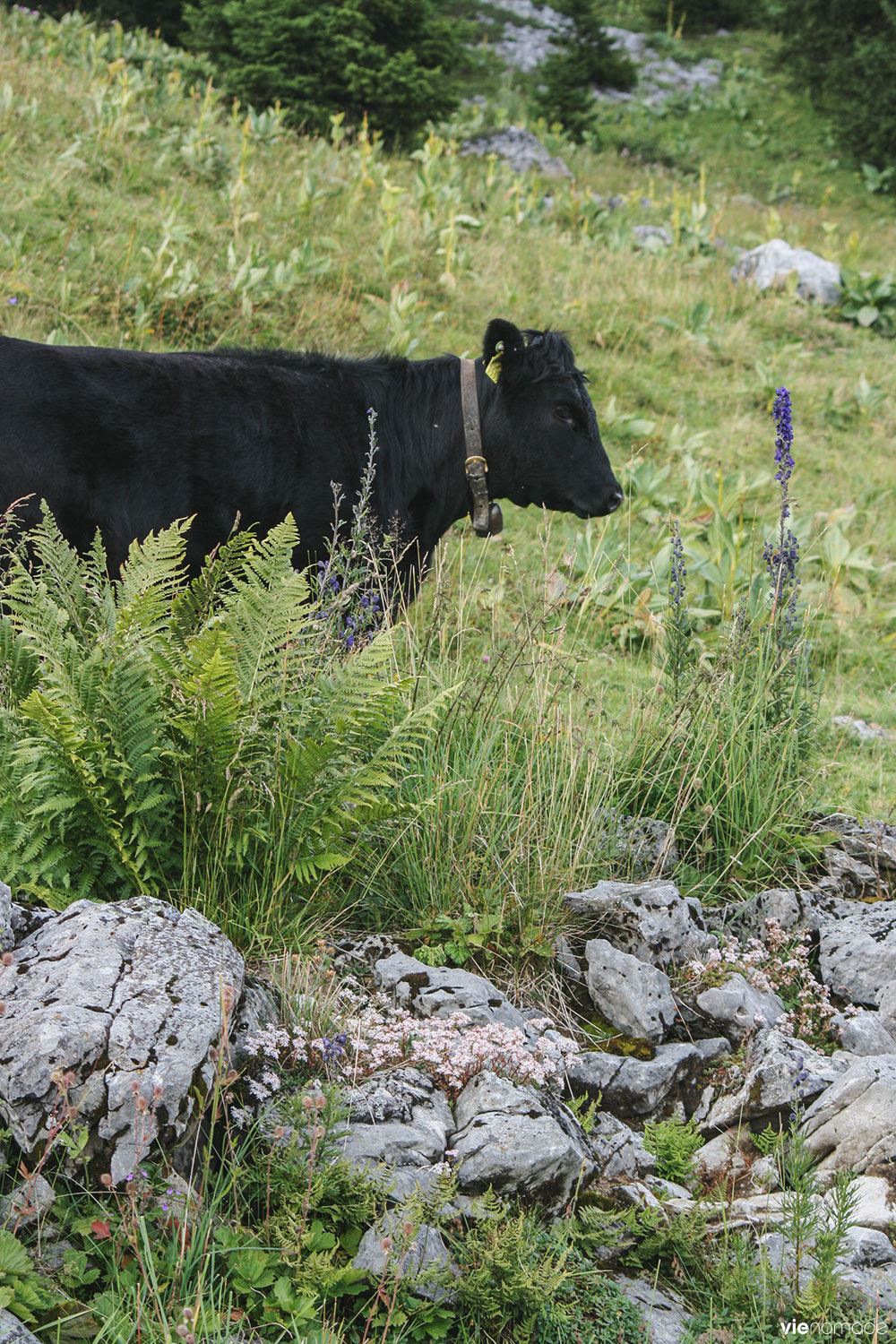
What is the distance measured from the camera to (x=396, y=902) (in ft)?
12.6

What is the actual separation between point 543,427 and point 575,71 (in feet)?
67.4

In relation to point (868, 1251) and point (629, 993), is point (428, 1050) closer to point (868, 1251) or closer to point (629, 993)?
point (629, 993)

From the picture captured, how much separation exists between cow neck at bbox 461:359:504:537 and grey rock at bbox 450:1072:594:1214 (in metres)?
3.95

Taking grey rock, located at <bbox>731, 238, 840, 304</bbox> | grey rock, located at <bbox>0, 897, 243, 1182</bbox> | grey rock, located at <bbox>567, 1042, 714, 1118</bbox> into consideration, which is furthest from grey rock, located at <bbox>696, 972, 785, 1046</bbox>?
grey rock, located at <bbox>731, 238, 840, 304</bbox>

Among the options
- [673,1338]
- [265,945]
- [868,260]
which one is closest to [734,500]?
[265,945]

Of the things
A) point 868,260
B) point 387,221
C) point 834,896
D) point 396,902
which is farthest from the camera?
point 868,260

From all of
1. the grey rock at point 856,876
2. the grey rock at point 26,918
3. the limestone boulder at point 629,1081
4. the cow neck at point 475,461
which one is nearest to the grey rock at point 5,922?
the grey rock at point 26,918

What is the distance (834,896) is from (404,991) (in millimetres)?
2051

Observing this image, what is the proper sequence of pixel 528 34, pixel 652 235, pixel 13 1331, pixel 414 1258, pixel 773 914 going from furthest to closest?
pixel 528 34
pixel 652 235
pixel 773 914
pixel 414 1258
pixel 13 1331

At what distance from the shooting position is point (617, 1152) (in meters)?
3.12

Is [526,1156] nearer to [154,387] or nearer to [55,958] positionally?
[55,958]

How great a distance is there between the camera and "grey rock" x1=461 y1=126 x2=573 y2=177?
19.4 meters

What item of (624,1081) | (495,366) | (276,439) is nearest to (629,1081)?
(624,1081)

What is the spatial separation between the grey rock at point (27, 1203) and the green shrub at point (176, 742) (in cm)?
90
